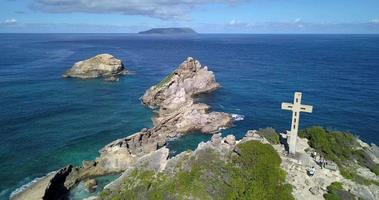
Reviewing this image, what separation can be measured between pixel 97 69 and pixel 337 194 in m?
110

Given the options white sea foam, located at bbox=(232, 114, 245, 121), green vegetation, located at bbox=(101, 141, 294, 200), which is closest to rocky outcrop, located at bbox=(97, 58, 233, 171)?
white sea foam, located at bbox=(232, 114, 245, 121)

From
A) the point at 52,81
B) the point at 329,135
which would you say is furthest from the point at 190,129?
the point at 52,81

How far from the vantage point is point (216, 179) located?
111ft

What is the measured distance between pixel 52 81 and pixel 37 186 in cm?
7950

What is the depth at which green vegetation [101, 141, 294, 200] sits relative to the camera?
31984mm

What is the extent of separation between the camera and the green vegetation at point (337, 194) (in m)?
31.1

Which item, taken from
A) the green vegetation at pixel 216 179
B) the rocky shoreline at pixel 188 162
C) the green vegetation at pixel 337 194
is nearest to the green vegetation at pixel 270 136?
the rocky shoreline at pixel 188 162

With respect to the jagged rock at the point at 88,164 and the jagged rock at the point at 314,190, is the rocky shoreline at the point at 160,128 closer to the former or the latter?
the jagged rock at the point at 88,164

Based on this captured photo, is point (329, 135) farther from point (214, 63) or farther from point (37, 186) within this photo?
point (214, 63)

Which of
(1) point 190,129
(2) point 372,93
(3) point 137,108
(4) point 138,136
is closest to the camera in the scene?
(4) point 138,136

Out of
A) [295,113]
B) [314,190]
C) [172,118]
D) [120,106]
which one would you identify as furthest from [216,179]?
[120,106]

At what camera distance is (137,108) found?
85.5m

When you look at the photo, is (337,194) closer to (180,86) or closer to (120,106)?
(180,86)

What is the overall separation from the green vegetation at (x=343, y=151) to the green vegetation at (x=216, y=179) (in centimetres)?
728
